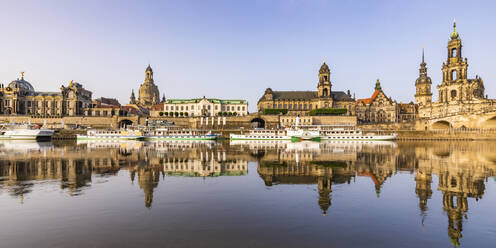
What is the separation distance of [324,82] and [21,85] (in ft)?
348

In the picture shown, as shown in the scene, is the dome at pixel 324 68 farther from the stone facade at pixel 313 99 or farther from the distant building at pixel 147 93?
the distant building at pixel 147 93

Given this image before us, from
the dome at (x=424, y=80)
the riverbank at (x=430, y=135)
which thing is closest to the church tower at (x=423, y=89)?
the dome at (x=424, y=80)

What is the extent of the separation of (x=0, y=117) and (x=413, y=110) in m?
141

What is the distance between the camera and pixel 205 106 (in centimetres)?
10325

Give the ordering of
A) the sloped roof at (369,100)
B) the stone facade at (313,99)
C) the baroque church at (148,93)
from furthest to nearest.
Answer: the baroque church at (148,93) → the sloped roof at (369,100) → the stone facade at (313,99)

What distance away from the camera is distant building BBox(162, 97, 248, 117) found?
103438 millimetres

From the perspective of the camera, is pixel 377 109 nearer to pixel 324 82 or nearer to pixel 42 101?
pixel 324 82

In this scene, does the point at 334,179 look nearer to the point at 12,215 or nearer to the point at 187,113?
the point at 12,215

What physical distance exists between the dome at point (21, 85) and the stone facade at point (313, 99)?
83877 mm

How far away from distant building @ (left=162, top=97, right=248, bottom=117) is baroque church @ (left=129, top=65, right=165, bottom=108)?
1775 inches

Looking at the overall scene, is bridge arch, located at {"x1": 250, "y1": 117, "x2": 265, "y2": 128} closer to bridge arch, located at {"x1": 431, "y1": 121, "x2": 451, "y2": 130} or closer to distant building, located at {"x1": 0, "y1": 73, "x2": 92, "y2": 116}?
bridge arch, located at {"x1": 431, "y1": 121, "x2": 451, "y2": 130}

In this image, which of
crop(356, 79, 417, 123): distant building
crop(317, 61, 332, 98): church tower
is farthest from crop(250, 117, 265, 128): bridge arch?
crop(356, 79, 417, 123): distant building

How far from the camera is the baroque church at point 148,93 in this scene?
14638 cm

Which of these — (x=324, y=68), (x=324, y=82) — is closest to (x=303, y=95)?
(x=324, y=82)
